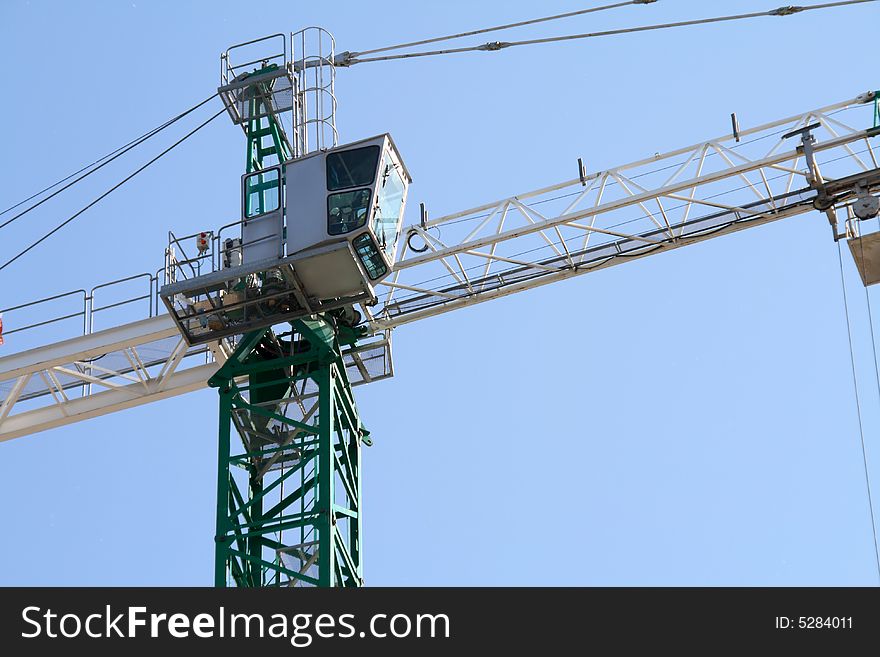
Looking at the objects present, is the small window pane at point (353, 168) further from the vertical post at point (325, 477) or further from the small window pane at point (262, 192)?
the vertical post at point (325, 477)

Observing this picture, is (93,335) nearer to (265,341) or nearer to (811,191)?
(265,341)

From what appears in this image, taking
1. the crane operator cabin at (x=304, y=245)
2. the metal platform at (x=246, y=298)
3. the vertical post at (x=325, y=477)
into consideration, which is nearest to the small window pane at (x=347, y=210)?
the crane operator cabin at (x=304, y=245)

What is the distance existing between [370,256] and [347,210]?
86 cm

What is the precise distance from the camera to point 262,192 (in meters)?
33.1

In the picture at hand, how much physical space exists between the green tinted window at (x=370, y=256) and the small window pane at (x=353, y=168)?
999 mm

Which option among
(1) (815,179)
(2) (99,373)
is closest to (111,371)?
(2) (99,373)

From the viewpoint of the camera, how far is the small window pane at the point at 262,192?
3291cm

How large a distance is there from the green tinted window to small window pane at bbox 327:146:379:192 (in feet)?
3.28

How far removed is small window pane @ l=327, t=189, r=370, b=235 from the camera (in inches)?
1254

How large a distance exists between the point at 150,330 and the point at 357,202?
466 centimetres

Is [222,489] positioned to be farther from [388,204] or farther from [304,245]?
[388,204]

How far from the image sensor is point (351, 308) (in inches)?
1314
